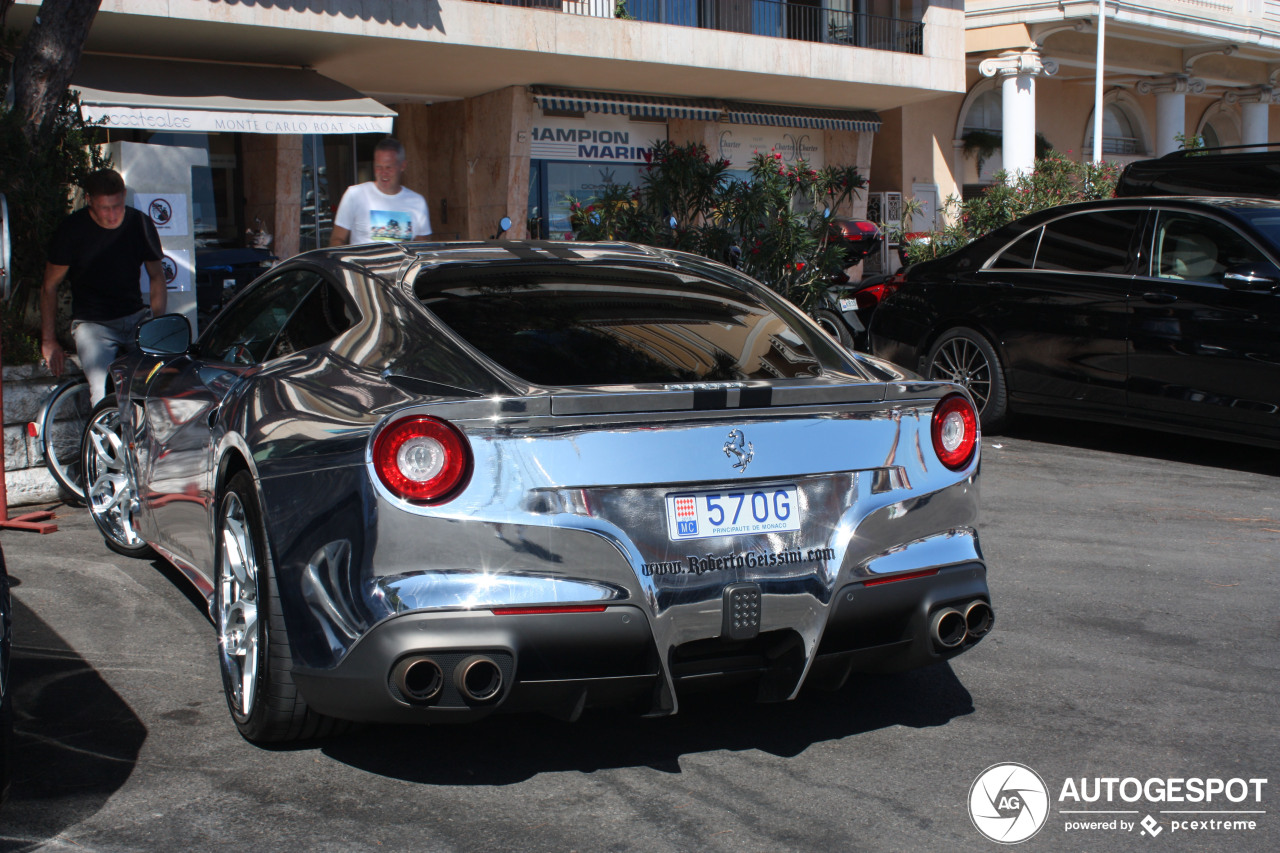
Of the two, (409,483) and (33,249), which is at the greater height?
(33,249)

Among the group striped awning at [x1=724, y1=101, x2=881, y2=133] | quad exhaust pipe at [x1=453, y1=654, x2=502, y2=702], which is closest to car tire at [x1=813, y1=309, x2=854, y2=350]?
quad exhaust pipe at [x1=453, y1=654, x2=502, y2=702]

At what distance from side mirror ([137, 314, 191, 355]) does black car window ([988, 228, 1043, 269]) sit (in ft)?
19.2

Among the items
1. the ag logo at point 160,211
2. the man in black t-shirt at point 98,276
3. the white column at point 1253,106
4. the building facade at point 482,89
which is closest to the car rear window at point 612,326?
the man in black t-shirt at point 98,276

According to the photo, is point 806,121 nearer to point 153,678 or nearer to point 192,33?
point 192,33

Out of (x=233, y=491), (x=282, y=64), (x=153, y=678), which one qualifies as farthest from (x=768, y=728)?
(x=282, y=64)

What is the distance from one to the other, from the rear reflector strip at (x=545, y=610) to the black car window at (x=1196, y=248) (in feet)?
19.5

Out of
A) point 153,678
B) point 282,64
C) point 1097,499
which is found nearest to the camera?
point 153,678

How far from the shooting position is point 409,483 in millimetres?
2971

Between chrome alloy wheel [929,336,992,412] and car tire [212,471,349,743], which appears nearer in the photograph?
car tire [212,471,349,743]

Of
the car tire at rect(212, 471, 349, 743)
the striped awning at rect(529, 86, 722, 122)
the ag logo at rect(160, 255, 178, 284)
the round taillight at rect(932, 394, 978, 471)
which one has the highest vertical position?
the striped awning at rect(529, 86, 722, 122)

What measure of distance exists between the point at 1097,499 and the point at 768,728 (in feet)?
13.0

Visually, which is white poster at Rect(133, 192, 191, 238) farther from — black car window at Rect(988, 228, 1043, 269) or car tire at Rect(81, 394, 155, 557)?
black car window at Rect(988, 228, 1043, 269)

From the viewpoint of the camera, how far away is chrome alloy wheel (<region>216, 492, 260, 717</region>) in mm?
3506

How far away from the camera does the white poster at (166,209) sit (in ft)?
30.2
